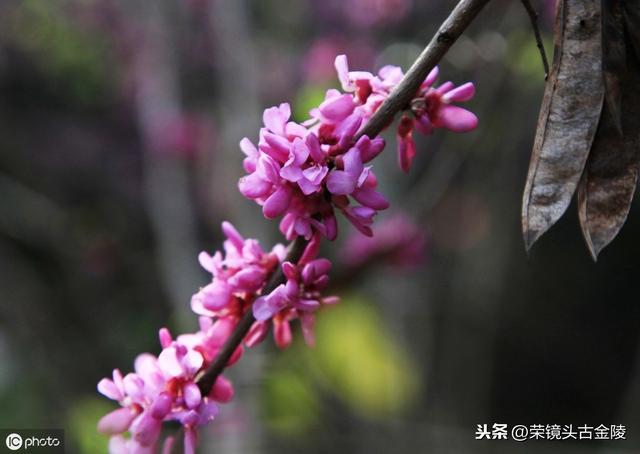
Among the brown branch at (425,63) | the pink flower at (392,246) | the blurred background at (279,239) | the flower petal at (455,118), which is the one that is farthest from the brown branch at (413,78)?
the pink flower at (392,246)

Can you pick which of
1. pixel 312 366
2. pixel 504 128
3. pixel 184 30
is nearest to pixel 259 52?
pixel 184 30

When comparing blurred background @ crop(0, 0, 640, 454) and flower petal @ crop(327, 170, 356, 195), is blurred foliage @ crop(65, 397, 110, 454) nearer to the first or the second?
blurred background @ crop(0, 0, 640, 454)

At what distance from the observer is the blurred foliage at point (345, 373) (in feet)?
11.8

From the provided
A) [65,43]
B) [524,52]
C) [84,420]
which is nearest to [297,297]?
[524,52]

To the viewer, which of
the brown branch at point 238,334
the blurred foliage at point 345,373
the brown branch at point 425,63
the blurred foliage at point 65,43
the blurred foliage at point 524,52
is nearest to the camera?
the brown branch at point 425,63

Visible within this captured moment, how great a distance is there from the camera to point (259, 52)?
3.92 m

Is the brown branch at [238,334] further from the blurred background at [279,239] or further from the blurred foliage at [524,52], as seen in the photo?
the blurred foliage at [524,52]

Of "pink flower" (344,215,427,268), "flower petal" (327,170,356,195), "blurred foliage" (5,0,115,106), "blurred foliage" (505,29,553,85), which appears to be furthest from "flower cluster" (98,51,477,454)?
"blurred foliage" (5,0,115,106)

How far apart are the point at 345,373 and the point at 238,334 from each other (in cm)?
346

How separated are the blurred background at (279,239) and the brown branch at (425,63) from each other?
165 cm

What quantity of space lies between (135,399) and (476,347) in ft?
11.6

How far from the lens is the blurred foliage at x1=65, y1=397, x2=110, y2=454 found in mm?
3270

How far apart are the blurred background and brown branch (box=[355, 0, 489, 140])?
5.40ft

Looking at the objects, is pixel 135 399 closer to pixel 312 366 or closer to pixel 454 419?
pixel 312 366
